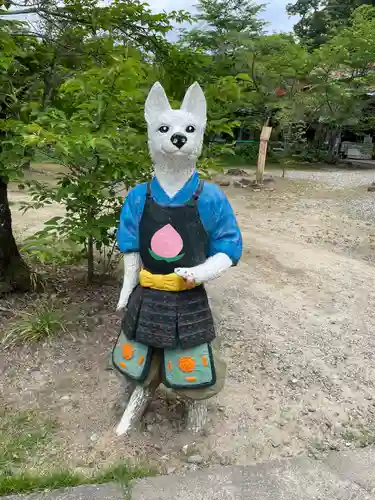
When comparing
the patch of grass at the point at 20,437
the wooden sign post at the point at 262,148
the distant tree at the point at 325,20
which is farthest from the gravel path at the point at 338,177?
the patch of grass at the point at 20,437

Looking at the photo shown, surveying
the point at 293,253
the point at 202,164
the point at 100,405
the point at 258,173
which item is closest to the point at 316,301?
the point at 293,253

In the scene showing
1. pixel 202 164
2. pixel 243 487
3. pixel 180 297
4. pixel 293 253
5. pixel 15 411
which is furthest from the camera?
pixel 293 253

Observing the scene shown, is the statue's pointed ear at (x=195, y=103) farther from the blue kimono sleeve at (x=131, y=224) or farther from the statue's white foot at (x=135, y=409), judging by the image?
the statue's white foot at (x=135, y=409)

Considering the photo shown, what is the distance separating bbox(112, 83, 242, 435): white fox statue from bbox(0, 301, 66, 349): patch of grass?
1.34 m

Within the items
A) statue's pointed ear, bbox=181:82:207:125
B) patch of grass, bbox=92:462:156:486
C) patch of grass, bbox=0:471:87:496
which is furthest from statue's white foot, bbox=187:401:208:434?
statue's pointed ear, bbox=181:82:207:125

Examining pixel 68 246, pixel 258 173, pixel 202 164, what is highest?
pixel 202 164

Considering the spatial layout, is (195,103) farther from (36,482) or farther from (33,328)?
(33,328)

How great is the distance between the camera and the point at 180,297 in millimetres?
2430

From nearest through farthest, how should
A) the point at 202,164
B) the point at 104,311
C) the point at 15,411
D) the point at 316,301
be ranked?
the point at 15,411
the point at 202,164
the point at 104,311
the point at 316,301

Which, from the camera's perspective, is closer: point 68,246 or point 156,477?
point 156,477

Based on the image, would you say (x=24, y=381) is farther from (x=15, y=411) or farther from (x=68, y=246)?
(x=68, y=246)

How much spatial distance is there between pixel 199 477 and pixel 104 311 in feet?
6.95

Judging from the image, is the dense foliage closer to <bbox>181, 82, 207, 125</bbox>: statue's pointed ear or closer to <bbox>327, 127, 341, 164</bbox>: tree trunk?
<bbox>181, 82, 207, 125</bbox>: statue's pointed ear

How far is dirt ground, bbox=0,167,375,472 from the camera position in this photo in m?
2.67
